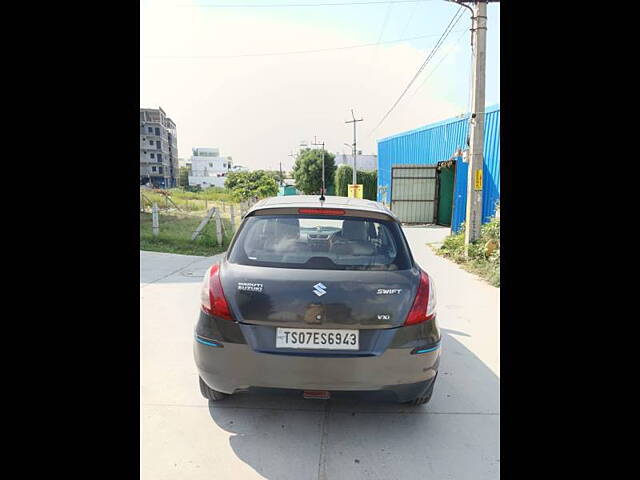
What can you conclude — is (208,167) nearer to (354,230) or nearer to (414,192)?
(414,192)

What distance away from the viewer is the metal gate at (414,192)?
1622cm

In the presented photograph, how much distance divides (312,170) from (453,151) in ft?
109

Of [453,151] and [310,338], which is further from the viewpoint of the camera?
[453,151]

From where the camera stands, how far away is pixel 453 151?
14406mm

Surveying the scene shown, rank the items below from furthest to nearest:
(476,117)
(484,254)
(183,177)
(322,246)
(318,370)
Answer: (183,177)
(476,117)
(484,254)
(322,246)
(318,370)

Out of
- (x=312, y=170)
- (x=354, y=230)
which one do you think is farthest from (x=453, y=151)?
(x=312, y=170)

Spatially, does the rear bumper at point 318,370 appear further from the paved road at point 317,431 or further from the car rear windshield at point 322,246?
the car rear windshield at point 322,246

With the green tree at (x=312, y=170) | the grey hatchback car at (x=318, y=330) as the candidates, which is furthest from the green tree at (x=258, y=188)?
the grey hatchback car at (x=318, y=330)

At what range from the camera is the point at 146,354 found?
366 cm

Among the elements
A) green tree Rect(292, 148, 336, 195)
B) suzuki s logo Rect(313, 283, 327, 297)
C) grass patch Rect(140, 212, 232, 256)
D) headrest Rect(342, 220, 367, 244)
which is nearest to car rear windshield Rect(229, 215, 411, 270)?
headrest Rect(342, 220, 367, 244)
